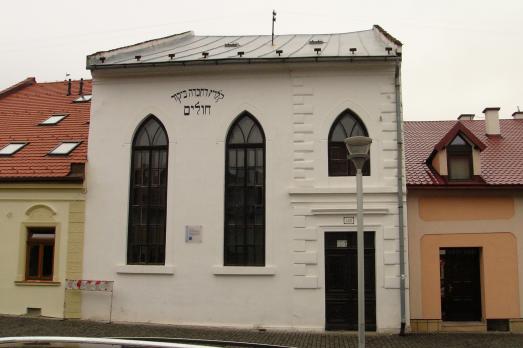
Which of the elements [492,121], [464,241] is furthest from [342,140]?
[492,121]

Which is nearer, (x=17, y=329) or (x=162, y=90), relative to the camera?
(x=17, y=329)

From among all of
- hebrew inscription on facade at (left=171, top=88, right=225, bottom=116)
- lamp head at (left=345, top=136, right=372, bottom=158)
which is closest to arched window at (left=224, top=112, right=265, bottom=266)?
hebrew inscription on facade at (left=171, top=88, right=225, bottom=116)

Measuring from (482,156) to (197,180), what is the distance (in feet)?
29.6

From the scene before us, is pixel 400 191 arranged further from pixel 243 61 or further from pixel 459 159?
pixel 243 61

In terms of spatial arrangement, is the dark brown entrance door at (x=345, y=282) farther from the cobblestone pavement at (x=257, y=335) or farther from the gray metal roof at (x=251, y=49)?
the gray metal roof at (x=251, y=49)

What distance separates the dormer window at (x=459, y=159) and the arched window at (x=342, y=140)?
2.70 metres

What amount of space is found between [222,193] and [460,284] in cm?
735

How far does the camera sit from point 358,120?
14898 millimetres

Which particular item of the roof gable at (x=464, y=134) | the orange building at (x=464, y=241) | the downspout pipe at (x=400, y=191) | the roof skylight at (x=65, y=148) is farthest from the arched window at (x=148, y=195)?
the roof gable at (x=464, y=134)

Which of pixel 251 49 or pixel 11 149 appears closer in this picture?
pixel 251 49

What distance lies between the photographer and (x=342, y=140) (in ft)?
48.8

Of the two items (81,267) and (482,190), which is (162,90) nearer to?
(81,267)

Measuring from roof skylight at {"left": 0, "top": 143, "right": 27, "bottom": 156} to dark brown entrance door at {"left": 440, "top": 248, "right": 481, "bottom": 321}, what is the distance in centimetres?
1330

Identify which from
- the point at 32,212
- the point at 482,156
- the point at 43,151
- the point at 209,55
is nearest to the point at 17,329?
the point at 32,212
